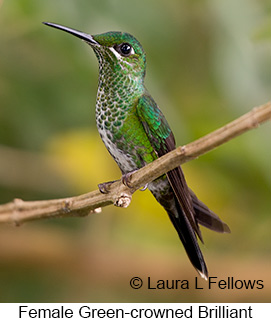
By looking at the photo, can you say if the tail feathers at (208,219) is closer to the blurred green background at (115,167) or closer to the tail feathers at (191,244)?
the tail feathers at (191,244)

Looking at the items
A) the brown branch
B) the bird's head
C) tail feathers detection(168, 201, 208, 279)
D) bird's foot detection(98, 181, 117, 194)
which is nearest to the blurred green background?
the bird's head

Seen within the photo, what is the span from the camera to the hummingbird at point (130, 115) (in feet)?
4.80

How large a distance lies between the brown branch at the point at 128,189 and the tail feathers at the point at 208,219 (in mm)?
211

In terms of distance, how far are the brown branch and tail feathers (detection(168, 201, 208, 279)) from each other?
0.24 metres

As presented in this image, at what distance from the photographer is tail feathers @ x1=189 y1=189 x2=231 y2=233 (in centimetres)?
134

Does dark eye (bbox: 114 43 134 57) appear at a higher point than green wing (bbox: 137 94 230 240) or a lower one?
higher

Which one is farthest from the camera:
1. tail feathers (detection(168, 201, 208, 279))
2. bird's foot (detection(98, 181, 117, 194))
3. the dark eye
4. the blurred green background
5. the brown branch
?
the blurred green background

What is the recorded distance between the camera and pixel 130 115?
151 centimetres

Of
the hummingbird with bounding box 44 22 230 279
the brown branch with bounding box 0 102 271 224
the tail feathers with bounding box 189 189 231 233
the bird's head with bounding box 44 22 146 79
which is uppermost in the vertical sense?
the bird's head with bounding box 44 22 146 79

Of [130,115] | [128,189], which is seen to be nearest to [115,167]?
[130,115]

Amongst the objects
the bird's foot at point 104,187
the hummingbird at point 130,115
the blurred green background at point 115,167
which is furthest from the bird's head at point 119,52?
the bird's foot at point 104,187

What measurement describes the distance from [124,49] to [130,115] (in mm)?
174

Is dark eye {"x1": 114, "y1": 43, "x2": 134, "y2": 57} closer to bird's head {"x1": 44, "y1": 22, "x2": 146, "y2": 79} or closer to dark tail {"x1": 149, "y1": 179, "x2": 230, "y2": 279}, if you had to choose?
bird's head {"x1": 44, "y1": 22, "x2": 146, "y2": 79}

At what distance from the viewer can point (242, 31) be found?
1.71m
